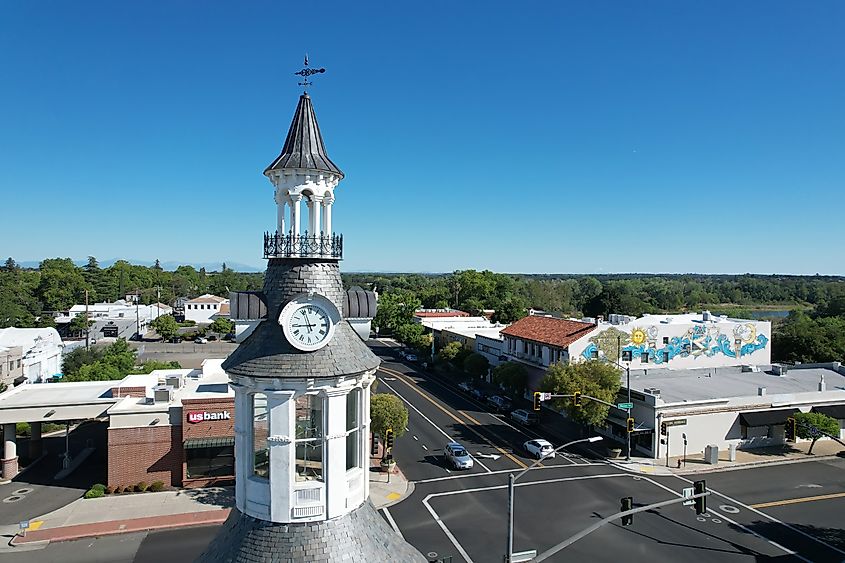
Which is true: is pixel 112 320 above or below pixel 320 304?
below

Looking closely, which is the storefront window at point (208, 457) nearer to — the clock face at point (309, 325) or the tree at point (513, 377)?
the clock face at point (309, 325)

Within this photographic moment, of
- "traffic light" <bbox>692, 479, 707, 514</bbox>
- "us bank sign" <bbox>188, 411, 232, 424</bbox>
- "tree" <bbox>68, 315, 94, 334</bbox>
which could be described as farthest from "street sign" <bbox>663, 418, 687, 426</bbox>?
"tree" <bbox>68, 315, 94, 334</bbox>

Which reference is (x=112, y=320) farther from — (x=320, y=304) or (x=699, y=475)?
(x=320, y=304)

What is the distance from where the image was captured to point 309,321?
9.35m

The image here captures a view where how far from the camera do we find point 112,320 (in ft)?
350

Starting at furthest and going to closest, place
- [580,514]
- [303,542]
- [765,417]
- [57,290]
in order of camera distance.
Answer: [57,290]
[765,417]
[580,514]
[303,542]

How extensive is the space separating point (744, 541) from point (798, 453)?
1959cm

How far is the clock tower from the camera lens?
8.94 meters

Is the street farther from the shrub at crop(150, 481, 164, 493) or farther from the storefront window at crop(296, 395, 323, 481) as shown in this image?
the storefront window at crop(296, 395, 323, 481)

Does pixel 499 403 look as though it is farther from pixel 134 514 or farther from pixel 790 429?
pixel 134 514

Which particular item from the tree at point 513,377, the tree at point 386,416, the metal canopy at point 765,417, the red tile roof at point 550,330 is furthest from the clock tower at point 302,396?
the tree at point 513,377

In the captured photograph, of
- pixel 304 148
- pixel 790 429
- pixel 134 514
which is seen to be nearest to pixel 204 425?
pixel 134 514

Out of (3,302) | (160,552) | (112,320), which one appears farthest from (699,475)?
(3,302)

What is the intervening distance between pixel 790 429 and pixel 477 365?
3154 cm
